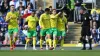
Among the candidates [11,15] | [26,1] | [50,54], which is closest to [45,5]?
[26,1]

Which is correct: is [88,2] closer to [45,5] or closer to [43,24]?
[45,5]

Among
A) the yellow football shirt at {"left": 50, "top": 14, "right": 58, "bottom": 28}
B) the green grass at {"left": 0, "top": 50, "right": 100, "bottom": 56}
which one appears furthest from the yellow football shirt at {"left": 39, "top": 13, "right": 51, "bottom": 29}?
the green grass at {"left": 0, "top": 50, "right": 100, "bottom": 56}

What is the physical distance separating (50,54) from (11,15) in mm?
7041

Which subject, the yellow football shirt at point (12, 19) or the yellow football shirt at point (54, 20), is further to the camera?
the yellow football shirt at point (54, 20)

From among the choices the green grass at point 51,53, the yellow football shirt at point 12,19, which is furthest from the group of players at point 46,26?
the green grass at point 51,53

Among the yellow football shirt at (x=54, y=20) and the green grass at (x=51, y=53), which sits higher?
the yellow football shirt at (x=54, y=20)

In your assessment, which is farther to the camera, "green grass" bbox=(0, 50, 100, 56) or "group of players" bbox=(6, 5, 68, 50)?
"group of players" bbox=(6, 5, 68, 50)

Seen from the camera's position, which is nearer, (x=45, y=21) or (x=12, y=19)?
(x=12, y=19)

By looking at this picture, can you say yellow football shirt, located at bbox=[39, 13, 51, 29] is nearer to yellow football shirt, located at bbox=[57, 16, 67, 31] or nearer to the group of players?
the group of players

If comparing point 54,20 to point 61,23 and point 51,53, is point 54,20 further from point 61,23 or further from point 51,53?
point 51,53

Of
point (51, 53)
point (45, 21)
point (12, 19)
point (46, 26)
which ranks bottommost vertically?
point (51, 53)

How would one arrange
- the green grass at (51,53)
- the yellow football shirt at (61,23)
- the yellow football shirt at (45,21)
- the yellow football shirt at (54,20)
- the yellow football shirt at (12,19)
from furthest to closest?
1. the yellow football shirt at (61,23)
2. the yellow football shirt at (54,20)
3. the yellow football shirt at (45,21)
4. the yellow football shirt at (12,19)
5. the green grass at (51,53)

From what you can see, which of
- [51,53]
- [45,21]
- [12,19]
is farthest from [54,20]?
[51,53]

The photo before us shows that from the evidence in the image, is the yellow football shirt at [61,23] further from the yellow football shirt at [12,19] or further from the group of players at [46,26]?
the yellow football shirt at [12,19]
